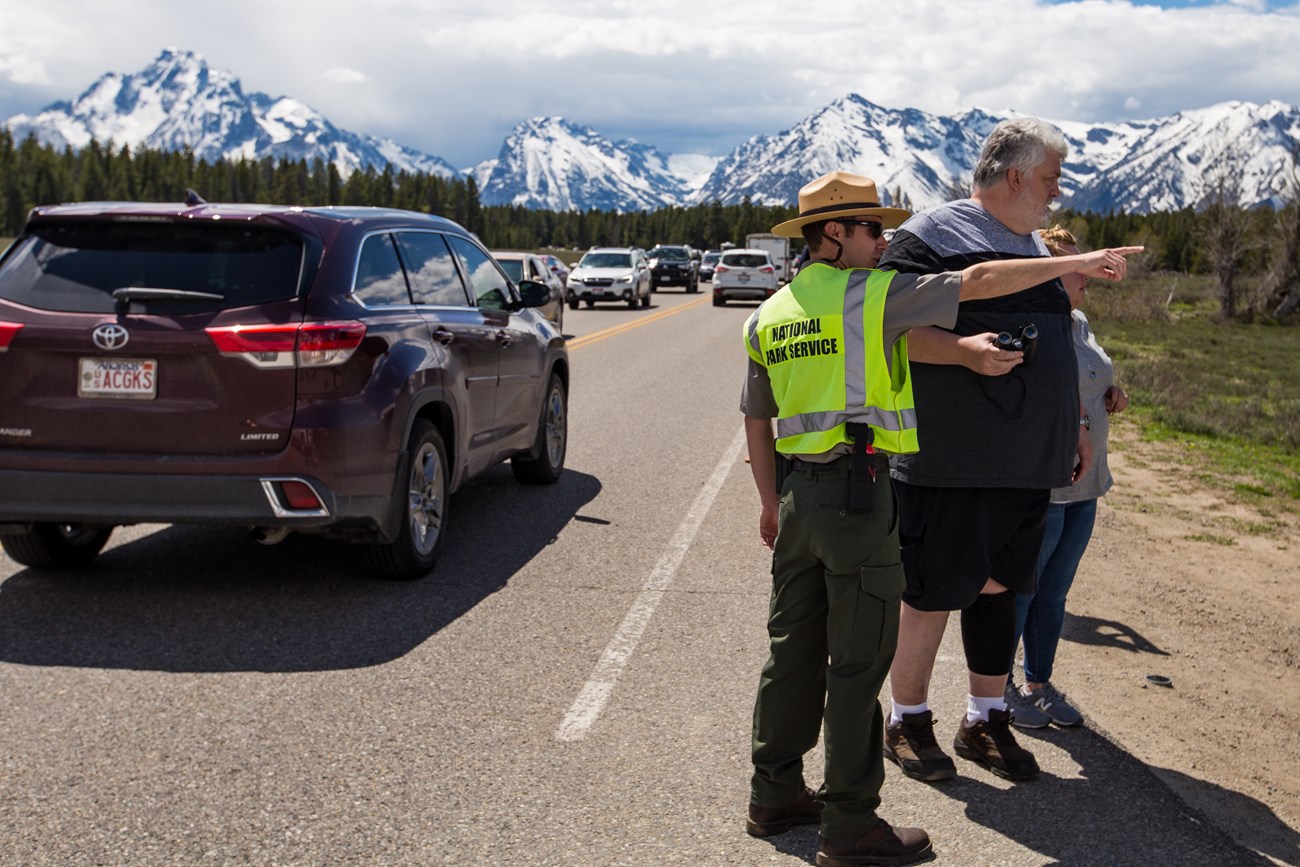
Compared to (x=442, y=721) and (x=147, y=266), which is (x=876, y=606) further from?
(x=147, y=266)

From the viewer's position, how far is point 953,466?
400 centimetres

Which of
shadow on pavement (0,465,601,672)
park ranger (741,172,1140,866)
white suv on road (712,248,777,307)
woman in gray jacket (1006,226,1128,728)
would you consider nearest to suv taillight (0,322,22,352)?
shadow on pavement (0,465,601,672)

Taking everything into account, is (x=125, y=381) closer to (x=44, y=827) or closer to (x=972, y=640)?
(x=44, y=827)

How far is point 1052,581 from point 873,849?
1.82 meters

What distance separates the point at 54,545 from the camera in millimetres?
6508

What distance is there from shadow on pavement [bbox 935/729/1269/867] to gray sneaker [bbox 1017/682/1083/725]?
10.7 inches

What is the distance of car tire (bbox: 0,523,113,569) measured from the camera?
21.1 ft

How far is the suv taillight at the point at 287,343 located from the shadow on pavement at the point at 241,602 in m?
1.19

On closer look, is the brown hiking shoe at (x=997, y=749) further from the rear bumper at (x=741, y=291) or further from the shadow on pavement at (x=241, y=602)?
the rear bumper at (x=741, y=291)

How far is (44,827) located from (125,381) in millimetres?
2481

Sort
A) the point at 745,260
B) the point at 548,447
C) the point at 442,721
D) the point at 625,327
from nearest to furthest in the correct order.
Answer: the point at 442,721
the point at 548,447
the point at 625,327
the point at 745,260

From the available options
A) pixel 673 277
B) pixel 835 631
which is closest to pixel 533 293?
pixel 835 631

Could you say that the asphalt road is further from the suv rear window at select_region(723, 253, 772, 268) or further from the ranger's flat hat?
the suv rear window at select_region(723, 253, 772, 268)

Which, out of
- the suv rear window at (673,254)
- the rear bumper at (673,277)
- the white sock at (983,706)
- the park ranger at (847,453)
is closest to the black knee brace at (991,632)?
the white sock at (983,706)
